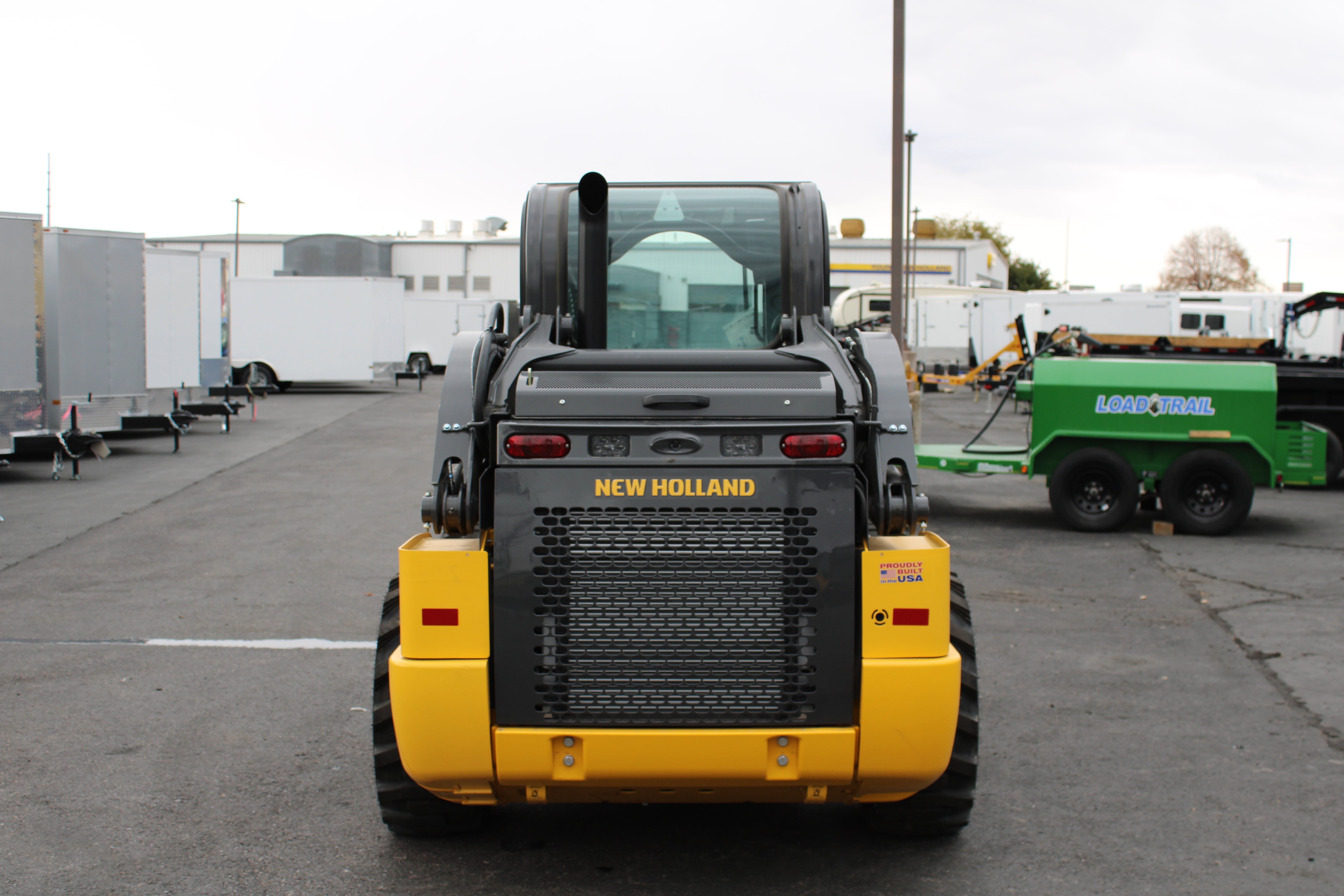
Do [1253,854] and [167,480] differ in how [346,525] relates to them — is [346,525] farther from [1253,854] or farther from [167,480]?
[1253,854]

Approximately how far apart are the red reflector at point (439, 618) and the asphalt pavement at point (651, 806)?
3.35ft

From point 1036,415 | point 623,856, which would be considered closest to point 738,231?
point 623,856

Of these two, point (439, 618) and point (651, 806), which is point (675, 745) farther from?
point (651, 806)

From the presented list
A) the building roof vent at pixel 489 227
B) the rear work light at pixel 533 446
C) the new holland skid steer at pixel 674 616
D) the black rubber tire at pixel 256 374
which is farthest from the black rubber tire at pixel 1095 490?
the building roof vent at pixel 489 227

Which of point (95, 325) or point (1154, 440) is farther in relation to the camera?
point (95, 325)

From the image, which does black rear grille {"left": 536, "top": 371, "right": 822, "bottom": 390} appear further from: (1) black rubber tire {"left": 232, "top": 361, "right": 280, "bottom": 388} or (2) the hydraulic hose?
(1) black rubber tire {"left": 232, "top": 361, "right": 280, "bottom": 388}

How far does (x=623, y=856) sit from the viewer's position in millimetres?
4621

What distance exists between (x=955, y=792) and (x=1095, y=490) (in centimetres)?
881

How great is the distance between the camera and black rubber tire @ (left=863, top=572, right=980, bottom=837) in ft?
14.9

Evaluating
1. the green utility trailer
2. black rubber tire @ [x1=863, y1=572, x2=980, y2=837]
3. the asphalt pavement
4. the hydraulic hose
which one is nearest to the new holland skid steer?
black rubber tire @ [x1=863, y1=572, x2=980, y2=837]

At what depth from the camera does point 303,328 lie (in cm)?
3416

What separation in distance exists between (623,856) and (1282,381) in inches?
538

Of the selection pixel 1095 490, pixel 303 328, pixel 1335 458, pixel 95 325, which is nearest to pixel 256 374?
pixel 303 328

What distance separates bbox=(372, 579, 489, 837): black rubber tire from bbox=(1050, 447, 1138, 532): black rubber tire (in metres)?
9.19
